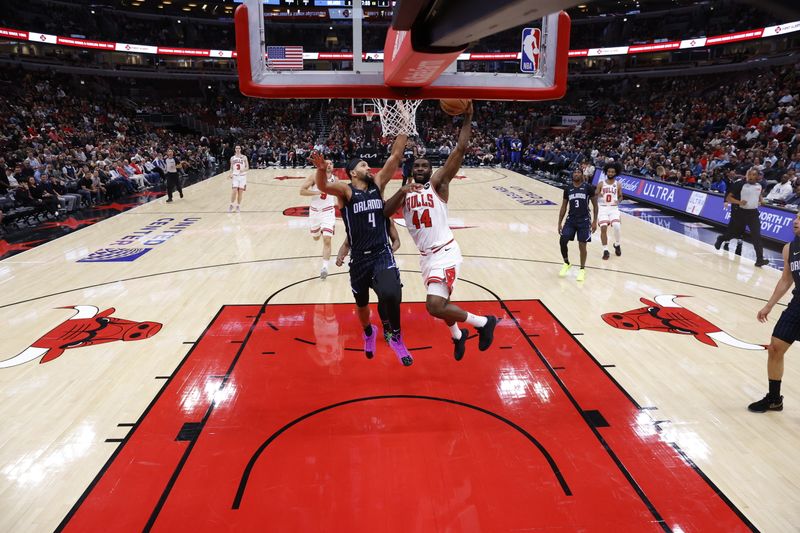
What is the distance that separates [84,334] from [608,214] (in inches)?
337

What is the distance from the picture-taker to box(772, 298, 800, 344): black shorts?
14.7ft

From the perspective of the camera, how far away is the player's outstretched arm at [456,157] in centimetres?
462

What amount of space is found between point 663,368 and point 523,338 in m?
1.50

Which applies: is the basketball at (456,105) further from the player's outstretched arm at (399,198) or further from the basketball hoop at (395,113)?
the basketball hoop at (395,113)

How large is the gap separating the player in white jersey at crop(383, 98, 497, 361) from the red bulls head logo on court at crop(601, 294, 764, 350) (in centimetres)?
280

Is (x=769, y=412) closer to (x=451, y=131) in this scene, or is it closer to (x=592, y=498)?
(x=592, y=498)

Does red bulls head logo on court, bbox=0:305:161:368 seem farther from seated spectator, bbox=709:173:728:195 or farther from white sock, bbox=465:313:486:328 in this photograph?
seated spectator, bbox=709:173:728:195

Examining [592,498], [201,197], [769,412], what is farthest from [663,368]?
[201,197]

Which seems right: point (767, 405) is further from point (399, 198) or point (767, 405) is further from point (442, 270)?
point (399, 198)

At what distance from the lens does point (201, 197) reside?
57.3 feet

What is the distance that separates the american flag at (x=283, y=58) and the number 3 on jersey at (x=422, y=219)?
167cm

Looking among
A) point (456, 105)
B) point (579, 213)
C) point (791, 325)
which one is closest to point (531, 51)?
point (456, 105)

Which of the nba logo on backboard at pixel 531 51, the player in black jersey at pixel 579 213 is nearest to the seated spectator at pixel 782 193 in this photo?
the player in black jersey at pixel 579 213

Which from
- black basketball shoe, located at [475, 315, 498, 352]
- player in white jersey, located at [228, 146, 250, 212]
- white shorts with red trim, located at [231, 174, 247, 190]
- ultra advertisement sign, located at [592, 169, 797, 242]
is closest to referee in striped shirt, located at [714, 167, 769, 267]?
ultra advertisement sign, located at [592, 169, 797, 242]
